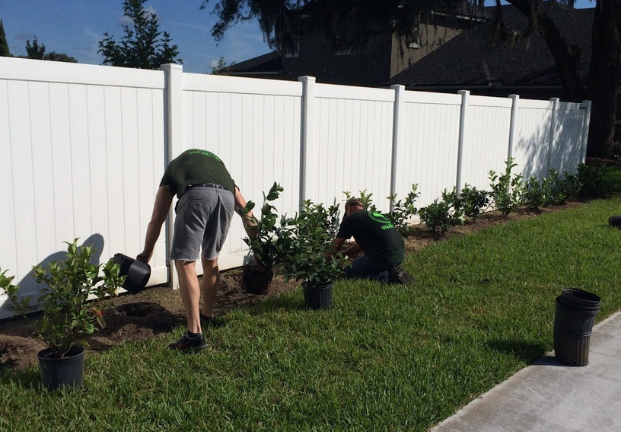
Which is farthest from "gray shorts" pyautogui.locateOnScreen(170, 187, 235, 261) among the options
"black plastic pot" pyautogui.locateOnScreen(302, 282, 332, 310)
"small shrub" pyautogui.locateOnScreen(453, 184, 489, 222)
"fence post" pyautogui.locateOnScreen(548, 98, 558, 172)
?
"fence post" pyautogui.locateOnScreen(548, 98, 558, 172)

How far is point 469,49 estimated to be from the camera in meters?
26.8

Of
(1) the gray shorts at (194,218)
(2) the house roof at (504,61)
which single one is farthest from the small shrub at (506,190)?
(2) the house roof at (504,61)

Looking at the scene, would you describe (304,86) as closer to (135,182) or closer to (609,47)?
(135,182)

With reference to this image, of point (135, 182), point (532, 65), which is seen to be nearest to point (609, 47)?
point (532, 65)

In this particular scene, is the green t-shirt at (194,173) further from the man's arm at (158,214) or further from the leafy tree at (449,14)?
the leafy tree at (449,14)

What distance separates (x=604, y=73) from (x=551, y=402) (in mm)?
16139

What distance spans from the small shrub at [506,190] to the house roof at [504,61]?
12089 mm

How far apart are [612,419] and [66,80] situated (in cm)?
467

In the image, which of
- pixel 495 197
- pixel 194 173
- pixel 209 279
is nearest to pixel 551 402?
pixel 209 279

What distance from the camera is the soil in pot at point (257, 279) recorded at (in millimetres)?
6011

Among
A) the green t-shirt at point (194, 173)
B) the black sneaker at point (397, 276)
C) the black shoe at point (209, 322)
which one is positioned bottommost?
the black shoe at point (209, 322)

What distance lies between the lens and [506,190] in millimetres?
10648

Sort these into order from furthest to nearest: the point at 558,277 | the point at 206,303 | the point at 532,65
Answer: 1. the point at 532,65
2. the point at 558,277
3. the point at 206,303

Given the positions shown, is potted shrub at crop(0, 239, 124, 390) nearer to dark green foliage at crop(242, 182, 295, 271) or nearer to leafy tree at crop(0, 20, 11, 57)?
dark green foliage at crop(242, 182, 295, 271)
